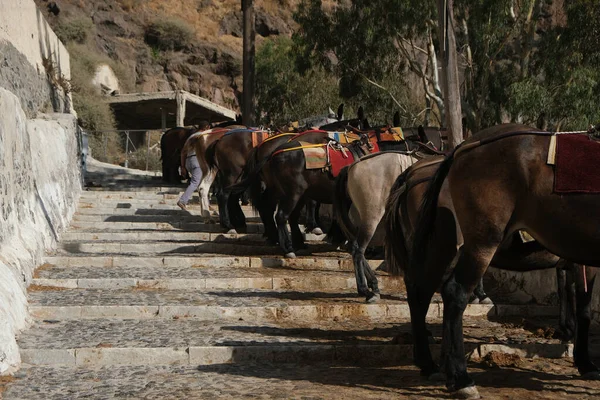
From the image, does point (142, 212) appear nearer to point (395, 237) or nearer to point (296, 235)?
point (296, 235)

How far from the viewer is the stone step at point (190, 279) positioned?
997 centimetres

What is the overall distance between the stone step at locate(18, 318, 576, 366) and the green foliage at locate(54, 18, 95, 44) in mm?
44738

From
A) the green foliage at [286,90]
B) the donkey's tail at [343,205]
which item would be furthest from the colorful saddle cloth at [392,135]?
the green foliage at [286,90]

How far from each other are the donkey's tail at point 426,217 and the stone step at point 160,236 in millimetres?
7781

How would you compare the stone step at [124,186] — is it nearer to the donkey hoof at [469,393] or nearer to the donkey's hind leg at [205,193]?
the donkey's hind leg at [205,193]

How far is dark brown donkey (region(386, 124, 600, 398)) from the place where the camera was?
5.59 metres

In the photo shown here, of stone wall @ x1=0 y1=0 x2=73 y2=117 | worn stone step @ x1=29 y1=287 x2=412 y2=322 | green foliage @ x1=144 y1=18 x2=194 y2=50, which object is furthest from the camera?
green foliage @ x1=144 y1=18 x2=194 y2=50

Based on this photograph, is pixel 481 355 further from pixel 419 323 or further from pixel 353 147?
pixel 353 147

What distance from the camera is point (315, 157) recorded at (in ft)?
41.5

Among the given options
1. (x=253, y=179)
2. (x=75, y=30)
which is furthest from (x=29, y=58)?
(x=75, y=30)

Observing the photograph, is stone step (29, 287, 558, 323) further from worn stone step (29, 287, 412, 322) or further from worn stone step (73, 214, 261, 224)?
worn stone step (73, 214, 261, 224)

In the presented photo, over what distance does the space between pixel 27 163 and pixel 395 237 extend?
227 inches

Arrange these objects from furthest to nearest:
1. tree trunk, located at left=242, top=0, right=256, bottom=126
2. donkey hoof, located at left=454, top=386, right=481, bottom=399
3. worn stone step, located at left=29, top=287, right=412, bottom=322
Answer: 1. tree trunk, located at left=242, top=0, right=256, bottom=126
2. worn stone step, located at left=29, top=287, right=412, bottom=322
3. donkey hoof, located at left=454, top=386, right=481, bottom=399

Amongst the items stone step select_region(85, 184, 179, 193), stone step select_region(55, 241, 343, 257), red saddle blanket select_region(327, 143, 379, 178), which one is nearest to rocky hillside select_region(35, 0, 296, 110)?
stone step select_region(85, 184, 179, 193)
